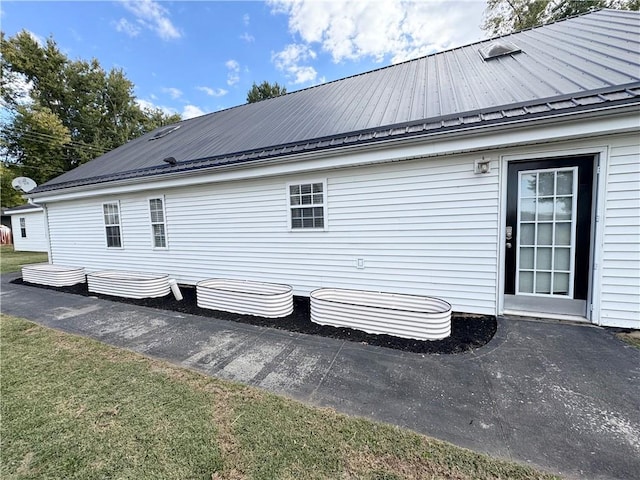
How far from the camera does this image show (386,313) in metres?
3.66

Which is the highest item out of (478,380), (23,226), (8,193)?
(8,193)

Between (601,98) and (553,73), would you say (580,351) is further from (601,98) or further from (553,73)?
(553,73)

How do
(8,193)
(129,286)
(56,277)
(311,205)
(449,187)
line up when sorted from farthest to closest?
(8,193) → (56,277) → (129,286) → (311,205) → (449,187)

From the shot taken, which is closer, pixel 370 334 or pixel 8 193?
pixel 370 334

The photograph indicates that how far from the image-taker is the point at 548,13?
14.1 metres

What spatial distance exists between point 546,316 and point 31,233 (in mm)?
24718

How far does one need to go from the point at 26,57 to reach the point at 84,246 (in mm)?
22409

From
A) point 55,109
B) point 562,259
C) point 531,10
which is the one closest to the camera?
point 562,259

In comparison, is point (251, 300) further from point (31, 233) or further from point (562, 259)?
point (31, 233)

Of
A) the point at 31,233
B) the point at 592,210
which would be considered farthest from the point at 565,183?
the point at 31,233

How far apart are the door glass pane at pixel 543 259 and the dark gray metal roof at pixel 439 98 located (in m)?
1.86

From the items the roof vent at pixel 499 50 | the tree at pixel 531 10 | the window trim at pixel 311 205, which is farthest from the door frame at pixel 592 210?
the tree at pixel 531 10

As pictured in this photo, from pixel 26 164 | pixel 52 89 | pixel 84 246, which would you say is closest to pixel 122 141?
pixel 52 89

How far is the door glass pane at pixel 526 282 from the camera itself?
399 cm
